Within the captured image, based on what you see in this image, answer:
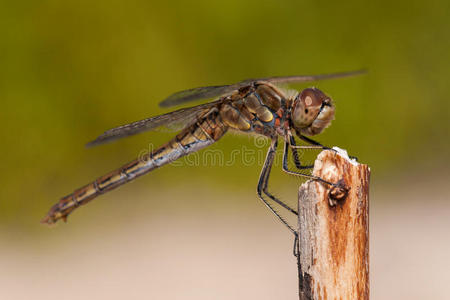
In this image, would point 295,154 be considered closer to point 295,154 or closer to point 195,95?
point 295,154

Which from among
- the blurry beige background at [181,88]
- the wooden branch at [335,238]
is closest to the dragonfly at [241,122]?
the wooden branch at [335,238]

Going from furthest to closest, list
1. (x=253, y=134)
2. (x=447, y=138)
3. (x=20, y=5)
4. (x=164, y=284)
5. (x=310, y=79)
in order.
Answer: (x=447, y=138)
(x=20, y=5)
(x=164, y=284)
(x=253, y=134)
(x=310, y=79)

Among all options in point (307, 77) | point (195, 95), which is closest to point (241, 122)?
point (195, 95)

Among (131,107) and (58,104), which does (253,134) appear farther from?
(58,104)

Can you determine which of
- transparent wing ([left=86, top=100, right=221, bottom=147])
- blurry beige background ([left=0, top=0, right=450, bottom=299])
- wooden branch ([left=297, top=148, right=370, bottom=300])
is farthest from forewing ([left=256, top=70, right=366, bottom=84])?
blurry beige background ([left=0, top=0, right=450, bottom=299])

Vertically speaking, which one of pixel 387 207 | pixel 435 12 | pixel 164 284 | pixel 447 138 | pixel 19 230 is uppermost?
pixel 435 12

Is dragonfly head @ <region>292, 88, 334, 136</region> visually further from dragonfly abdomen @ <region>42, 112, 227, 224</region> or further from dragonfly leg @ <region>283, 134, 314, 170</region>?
dragonfly abdomen @ <region>42, 112, 227, 224</region>

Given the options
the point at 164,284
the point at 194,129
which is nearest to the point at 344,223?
the point at 194,129

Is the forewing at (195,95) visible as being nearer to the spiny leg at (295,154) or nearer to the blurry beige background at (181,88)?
the spiny leg at (295,154)
